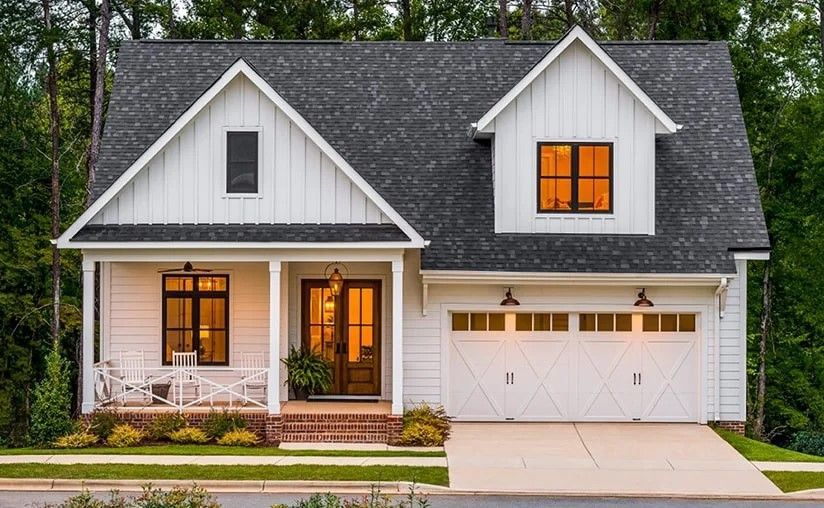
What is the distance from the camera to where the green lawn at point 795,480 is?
16.2 metres

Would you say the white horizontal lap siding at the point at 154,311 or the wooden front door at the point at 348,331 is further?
the wooden front door at the point at 348,331

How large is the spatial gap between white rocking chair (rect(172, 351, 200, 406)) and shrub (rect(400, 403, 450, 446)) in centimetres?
385

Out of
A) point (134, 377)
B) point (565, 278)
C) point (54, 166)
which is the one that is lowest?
point (134, 377)

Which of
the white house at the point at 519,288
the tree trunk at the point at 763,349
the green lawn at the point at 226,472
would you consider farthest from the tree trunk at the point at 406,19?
the green lawn at the point at 226,472

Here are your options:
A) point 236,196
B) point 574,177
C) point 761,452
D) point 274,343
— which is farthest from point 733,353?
point 236,196

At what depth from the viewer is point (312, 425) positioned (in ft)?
65.7

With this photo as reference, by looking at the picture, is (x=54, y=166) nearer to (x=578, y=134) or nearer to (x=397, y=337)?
(x=397, y=337)

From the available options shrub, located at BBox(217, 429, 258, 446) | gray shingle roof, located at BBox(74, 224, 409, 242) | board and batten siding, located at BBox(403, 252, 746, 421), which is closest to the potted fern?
board and batten siding, located at BBox(403, 252, 746, 421)

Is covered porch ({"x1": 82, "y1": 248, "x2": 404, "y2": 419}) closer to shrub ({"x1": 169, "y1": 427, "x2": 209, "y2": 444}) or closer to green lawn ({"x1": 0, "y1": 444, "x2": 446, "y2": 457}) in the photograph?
shrub ({"x1": 169, "y1": 427, "x2": 209, "y2": 444})

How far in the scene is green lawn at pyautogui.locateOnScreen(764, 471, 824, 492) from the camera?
16203 millimetres

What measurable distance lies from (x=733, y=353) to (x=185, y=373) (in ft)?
33.8

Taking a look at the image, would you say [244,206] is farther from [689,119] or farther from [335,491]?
[689,119]

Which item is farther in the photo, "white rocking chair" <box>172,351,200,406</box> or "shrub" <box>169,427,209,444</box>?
"white rocking chair" <box>172,351,200,406</box>

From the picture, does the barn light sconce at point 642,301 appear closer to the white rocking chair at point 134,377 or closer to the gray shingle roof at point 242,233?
the gray shingle roof at point 242,233
